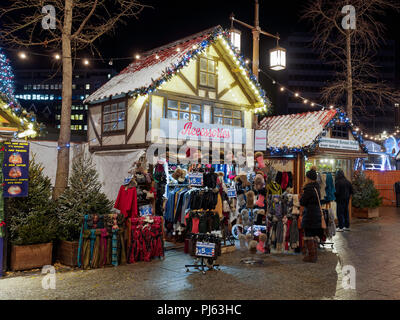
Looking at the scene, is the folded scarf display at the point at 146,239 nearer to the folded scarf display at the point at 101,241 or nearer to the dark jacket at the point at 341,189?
the folded scarf display at the point at 101,241

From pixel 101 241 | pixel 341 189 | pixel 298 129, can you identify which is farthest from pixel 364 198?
pixel 101 241

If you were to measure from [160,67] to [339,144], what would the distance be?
7971mm

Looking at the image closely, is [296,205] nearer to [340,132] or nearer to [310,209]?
[310,209]

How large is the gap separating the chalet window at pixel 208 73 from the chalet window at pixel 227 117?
108 centimetres

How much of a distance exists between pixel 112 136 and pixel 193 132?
10.2ft

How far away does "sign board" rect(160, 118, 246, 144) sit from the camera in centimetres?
1243

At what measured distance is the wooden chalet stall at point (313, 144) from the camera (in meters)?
14.5

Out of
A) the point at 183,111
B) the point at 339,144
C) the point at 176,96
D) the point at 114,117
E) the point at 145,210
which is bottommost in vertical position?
the point at 145,210

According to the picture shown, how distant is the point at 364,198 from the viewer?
15703 mm

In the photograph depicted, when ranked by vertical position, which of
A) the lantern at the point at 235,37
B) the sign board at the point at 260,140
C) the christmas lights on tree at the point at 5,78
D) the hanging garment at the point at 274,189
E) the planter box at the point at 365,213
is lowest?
the planter box at the point at 365,213

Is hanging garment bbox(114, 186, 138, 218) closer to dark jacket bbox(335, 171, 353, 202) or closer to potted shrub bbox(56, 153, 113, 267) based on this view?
potted shrub bbox(56, 153, 113, 267)

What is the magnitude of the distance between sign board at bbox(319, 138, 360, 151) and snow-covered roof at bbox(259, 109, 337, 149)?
0.55 meters
